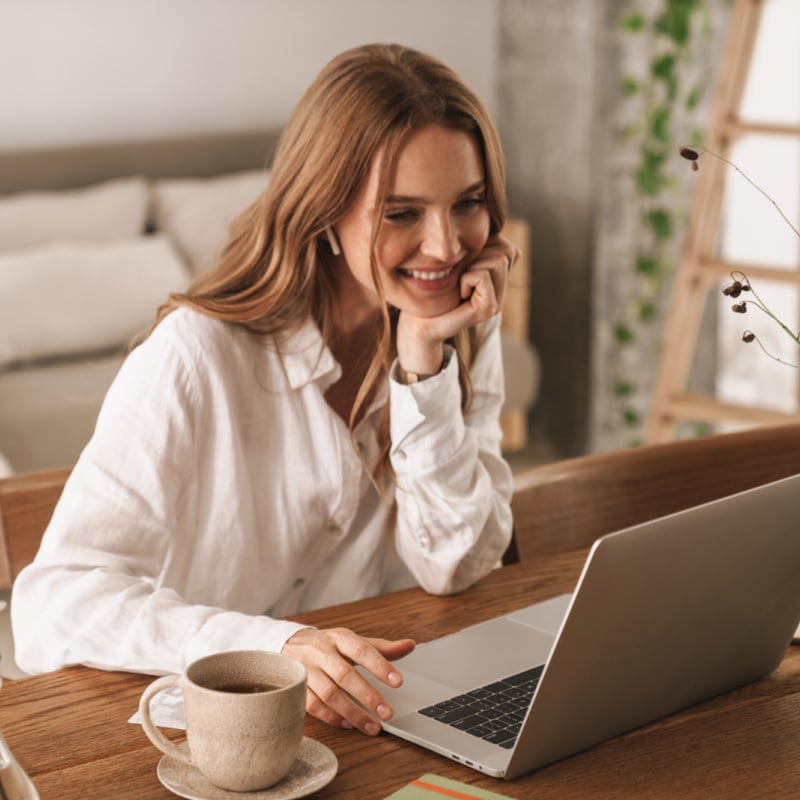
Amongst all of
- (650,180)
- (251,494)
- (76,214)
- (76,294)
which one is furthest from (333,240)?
(650,180)

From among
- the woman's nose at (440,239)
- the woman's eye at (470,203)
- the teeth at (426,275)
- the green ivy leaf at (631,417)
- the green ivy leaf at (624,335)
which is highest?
the woman's eye at (470,203)

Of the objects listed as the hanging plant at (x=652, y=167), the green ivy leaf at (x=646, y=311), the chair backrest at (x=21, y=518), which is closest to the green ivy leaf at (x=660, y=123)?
the hanging plant at (x=652, y=167)

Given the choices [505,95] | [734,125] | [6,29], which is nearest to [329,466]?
[734,125]

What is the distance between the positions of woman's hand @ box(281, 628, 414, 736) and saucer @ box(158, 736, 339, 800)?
0.07 m

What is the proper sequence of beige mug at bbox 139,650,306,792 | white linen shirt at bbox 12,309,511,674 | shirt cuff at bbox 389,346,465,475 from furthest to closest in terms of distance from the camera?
shirt cuff at bbox 389,346,465,475 → white linen shirt at bbox 12,309,511,674 → beige mug at bbox 139,650,306,792

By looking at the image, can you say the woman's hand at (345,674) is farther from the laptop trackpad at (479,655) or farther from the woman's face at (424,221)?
the woman's face at (424,221)

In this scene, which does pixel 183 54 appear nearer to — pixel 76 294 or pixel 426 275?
pixel 76 294

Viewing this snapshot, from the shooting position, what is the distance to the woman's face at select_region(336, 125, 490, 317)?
1376 mm

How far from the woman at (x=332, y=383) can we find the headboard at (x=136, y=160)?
2.57 meters

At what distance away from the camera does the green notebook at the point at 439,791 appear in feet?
2.83

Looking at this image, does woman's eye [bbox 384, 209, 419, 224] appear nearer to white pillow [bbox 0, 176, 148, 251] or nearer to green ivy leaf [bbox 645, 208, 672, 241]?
white pillow [bbox 0, 176, 148, 251]

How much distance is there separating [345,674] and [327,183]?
597 mm

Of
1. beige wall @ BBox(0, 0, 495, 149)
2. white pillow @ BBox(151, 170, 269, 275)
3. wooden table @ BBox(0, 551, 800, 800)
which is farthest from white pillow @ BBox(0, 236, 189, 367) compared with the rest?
wooden table @ BBox(0, 551, 800, 800)

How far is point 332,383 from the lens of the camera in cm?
153
